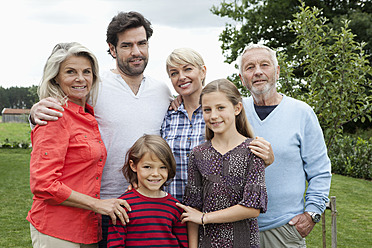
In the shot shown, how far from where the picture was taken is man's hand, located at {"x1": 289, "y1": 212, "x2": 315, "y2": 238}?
2.85 metres

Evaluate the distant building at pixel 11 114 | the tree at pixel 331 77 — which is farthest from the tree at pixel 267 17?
the distant building at pixel 11 114

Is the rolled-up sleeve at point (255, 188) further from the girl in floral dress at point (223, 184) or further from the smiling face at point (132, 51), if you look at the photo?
the smiling face at point (132, 51)

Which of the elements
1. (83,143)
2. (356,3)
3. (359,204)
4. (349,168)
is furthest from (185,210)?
(356,3)

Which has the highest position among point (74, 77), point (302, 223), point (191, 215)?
point (74, 77)

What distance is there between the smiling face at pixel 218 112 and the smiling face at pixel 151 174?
0.45m

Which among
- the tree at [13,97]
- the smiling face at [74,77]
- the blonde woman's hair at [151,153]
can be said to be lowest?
the blonde woman's hair at [151,153]

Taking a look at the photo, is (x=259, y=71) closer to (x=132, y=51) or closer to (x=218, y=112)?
(x=218, y=112)

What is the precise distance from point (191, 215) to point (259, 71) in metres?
1.27

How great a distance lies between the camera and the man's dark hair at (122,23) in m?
3.17

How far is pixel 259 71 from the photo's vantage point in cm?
305

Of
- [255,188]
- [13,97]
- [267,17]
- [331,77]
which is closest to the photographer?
[255,188]

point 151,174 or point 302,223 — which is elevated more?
point 151,174

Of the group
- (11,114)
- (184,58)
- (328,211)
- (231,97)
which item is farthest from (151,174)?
(11,114)

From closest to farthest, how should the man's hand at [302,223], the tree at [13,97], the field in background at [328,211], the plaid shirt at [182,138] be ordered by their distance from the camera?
the man's hand at [302,223] → the plaid shirt at [182,138] → the field in background at [328,211] → the tree at [13,97]
